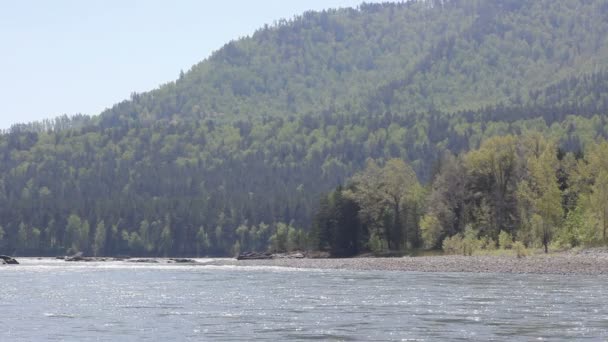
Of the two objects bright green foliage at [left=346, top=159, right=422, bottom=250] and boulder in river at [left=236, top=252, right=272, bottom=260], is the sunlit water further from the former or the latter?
boulder in river at [left=236, top=252, right=272, bottom=260]

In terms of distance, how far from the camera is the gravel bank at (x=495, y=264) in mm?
93050

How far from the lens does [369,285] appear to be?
8050 cm

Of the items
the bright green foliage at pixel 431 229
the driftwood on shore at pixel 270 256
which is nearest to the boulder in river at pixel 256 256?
the driftwood on shore at pixel 270 256

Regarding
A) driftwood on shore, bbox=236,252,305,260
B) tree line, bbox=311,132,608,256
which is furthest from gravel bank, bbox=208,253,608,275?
driftwood on shore, bbox=236,252,305,260

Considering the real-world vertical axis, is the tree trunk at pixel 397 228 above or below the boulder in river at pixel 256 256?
above

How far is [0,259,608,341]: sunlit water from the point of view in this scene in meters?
49.8

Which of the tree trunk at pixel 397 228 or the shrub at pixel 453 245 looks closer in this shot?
the shrub at pixel 453 245

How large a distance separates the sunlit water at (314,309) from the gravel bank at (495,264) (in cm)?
558

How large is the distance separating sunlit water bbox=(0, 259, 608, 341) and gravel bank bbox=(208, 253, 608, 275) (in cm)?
558

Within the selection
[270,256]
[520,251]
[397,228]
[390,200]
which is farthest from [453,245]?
[270,256]

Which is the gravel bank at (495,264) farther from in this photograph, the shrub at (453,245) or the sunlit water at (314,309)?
the shrub at (453,245)

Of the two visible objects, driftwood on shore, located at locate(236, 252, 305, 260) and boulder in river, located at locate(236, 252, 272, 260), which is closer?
driftwood on shore, located at locate(236, 252, 305, 260)

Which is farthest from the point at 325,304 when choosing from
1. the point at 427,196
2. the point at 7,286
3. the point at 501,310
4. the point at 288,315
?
the point at 427,196

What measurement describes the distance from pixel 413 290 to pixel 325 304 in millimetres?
11761
